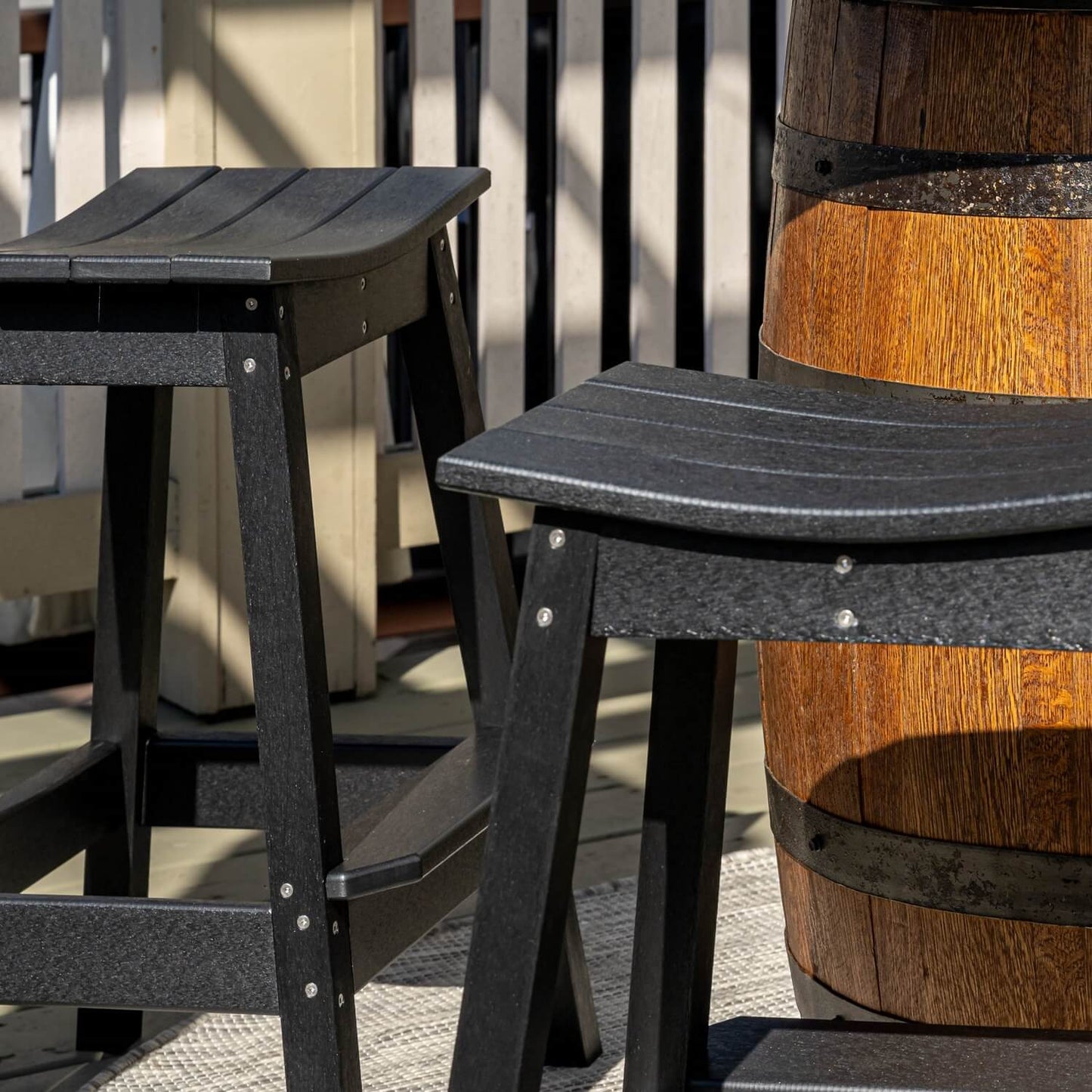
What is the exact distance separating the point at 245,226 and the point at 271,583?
0.29 metres

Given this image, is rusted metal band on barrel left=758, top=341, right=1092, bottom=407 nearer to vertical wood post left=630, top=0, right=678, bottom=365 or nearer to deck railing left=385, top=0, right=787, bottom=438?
deck railing left=385, top=0, right=787, bottom=438

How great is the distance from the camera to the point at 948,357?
133cm

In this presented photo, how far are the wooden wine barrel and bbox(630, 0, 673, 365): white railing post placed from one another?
1534 mm

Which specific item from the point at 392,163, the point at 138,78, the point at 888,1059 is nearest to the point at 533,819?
the point at 888,1059

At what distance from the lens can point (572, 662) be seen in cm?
84

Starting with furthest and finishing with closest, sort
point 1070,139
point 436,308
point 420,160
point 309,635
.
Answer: point 420,160
point 436,308
point 1070,139
point 309,635

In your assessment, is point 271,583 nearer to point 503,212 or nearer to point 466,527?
point 466,527

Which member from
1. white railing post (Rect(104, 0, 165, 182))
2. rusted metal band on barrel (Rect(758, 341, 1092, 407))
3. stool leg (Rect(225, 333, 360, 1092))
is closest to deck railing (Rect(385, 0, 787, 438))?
white railing post (Rect(104, 0, 165, 182))

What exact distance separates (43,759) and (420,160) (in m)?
1.03

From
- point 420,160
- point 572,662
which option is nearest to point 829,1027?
point 572,662

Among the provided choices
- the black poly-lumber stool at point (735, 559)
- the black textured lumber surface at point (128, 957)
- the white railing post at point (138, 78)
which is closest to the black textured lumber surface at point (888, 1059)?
the black poly-lumber stool at point (735, 559)

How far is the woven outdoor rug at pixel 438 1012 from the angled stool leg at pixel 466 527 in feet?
0.42

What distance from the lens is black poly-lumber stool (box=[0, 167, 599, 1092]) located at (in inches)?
44.9

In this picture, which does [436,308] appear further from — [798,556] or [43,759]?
[43,759]
